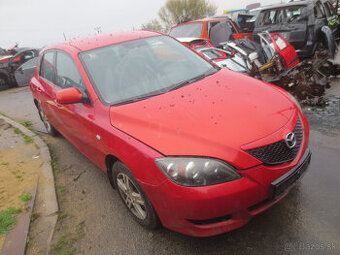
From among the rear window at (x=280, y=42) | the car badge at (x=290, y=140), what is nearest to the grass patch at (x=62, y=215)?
the car badge at (x=290, y=140)

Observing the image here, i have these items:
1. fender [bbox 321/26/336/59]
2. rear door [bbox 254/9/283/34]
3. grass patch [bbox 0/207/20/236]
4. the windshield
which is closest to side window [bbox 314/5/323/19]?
fender [bbox 321/26/336/59]

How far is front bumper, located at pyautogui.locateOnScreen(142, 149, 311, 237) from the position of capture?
1.76 m

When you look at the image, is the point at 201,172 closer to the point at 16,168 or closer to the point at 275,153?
the point at 275,153

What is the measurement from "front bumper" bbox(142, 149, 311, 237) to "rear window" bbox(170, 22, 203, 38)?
7.22m

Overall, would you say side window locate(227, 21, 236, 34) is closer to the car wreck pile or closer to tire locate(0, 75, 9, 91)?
the car wreck pile

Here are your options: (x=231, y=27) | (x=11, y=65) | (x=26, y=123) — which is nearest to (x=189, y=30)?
(x=231, y=27)

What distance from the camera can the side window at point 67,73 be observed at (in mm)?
2881

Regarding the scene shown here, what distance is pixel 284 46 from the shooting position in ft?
19.8

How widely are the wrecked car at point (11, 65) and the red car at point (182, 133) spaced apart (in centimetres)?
1043

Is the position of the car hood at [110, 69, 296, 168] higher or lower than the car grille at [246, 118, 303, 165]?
higher

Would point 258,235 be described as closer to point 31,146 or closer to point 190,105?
point 190,105

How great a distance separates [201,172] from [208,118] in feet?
1.59

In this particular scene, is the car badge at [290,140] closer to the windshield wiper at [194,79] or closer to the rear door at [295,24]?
the windshield wiper at [194,79]

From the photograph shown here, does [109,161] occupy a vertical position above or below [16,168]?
above
